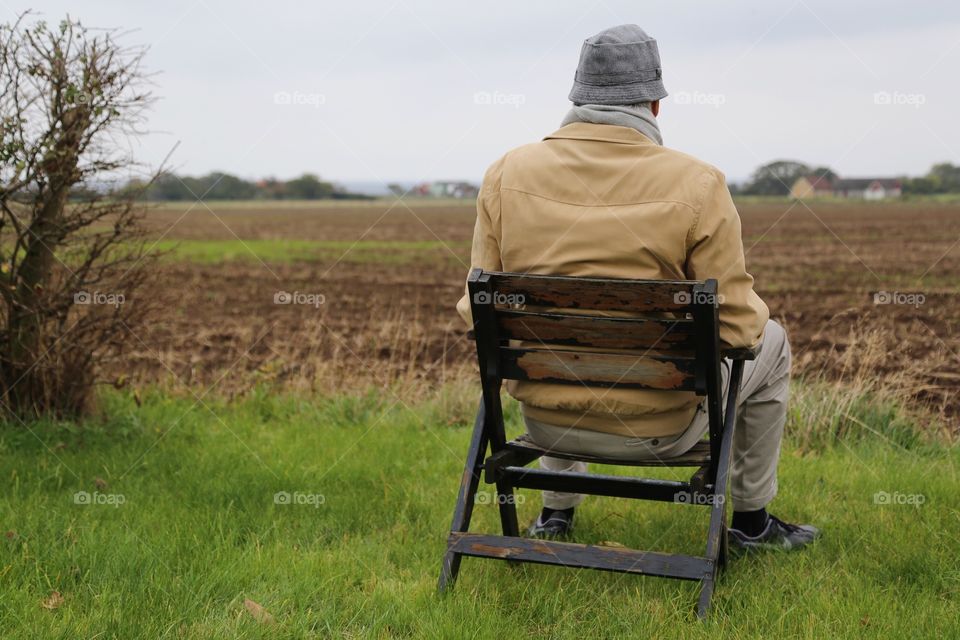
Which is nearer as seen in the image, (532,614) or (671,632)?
(671,632)

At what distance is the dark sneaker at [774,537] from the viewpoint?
3740 millimetres

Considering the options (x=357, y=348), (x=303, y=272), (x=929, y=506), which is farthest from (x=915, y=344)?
(x=303, y=272)

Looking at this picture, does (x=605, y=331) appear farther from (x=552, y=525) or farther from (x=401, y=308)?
(x=401, y=308)

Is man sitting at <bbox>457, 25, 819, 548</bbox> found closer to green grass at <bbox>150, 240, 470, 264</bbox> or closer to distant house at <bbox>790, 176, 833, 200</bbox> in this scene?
green grass at <bbox>150, 240, 470, 264</bbox>

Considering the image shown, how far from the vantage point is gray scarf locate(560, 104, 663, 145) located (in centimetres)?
311

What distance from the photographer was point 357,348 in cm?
1033

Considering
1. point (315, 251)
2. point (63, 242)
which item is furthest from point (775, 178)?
point (63, 242)

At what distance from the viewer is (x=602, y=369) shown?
3.13 meters

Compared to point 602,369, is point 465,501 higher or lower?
lower

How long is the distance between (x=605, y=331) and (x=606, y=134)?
0.64 metres

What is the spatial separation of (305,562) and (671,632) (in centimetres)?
134

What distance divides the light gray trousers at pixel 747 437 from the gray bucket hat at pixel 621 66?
39.3 inches

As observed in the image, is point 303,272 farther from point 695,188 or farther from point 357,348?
point 695,188

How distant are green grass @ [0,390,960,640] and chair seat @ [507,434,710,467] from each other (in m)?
0.44
